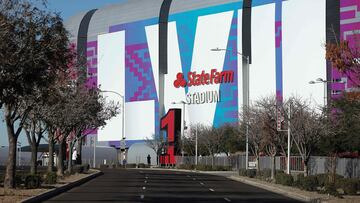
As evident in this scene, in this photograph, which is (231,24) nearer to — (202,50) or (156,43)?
(202,50)

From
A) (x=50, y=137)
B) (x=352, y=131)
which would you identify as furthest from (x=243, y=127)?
(x=50, y=137)

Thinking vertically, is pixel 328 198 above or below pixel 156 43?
below

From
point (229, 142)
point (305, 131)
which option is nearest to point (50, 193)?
point (305, 131)

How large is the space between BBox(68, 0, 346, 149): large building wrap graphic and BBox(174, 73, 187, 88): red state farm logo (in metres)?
0.40

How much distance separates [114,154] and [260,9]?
39247mm

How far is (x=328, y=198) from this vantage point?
26.0 meters

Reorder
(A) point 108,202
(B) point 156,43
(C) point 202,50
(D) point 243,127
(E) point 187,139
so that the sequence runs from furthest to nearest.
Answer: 1. (B) point 156,43
2. (C) point 202,50
3. (E) point 187,139
4. (D) point 243,127
5. (A) point 108,202

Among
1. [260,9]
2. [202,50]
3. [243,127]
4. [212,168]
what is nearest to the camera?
[243,127]

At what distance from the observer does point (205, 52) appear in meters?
118

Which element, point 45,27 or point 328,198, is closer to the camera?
point 45,27

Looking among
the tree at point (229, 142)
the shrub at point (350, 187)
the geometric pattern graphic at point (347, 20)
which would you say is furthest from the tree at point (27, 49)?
the geometric pattern graphic at point (347, 20)

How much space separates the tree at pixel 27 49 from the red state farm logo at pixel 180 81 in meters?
99.7

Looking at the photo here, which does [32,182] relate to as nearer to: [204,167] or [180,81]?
[204,167]

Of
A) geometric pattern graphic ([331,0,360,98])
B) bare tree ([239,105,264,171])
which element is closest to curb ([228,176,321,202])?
bare tree ([239,105,264,171])
